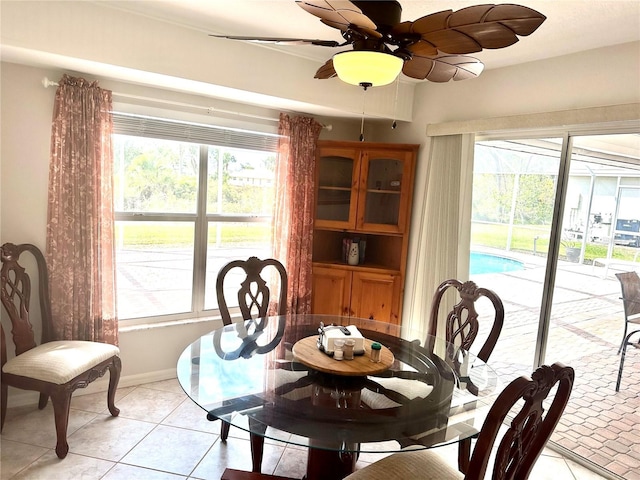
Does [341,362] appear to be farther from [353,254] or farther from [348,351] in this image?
[353,254]

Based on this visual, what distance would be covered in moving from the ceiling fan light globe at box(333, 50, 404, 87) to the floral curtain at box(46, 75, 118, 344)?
194cm

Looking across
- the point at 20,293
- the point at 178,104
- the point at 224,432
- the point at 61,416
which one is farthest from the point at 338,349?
the point at 178,104

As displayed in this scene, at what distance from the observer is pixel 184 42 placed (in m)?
2.62

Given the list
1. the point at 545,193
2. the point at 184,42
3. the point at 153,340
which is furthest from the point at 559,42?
the point at 153,340

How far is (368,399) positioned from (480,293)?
1.11 m

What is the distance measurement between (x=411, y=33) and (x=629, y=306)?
2167mm

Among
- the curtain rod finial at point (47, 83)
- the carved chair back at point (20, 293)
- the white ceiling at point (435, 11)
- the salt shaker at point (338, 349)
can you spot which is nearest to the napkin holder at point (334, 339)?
the salt shaker at point (338, 349)

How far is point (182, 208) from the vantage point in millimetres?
3324

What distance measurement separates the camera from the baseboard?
2756 mm

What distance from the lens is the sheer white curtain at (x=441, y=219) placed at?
324 cm

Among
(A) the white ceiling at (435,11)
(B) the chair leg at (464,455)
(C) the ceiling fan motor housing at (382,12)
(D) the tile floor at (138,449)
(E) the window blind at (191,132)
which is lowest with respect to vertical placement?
Result: (D) the tile floor at (138,449)

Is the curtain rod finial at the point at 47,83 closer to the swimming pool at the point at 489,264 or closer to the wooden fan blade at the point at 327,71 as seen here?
the wooden fan blade at the point at 327,71

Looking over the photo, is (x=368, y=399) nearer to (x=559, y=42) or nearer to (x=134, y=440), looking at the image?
(x=134, y=440)

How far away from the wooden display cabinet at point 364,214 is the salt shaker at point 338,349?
5.57 feet
